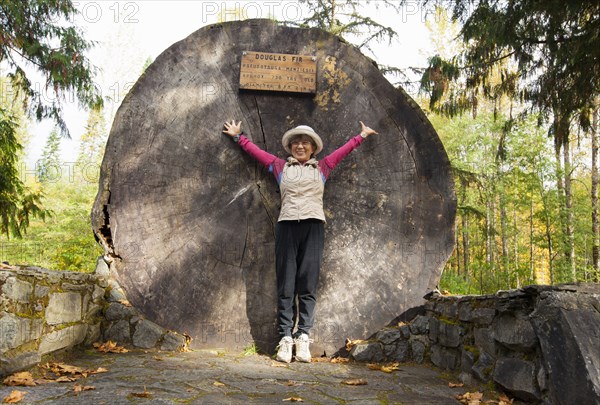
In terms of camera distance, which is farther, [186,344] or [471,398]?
[186,344]

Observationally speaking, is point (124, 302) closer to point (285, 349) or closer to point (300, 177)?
point (285, 349)

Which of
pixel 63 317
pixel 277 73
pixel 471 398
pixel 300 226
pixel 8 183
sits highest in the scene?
pixel 277 73

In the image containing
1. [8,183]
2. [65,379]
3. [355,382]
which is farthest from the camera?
[8,183]

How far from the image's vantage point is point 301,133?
3465 mm

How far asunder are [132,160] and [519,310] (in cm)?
307

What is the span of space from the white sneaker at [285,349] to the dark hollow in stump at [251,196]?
0.26 meters

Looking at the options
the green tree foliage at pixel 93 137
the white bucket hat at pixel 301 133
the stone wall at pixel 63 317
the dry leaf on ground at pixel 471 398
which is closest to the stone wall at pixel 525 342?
the dry leaf on ground at pixel 471 398

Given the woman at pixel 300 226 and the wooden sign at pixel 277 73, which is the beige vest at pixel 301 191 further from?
the wooden sign at pixel 277 73

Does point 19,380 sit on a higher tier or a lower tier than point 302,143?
lower

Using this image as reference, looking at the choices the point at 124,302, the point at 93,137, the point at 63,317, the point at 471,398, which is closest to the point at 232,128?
the point at 124,302

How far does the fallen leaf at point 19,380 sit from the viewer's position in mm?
2174

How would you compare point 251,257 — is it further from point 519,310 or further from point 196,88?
point 519,310

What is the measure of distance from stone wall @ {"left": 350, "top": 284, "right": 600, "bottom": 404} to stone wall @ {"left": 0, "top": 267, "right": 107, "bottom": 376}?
2106 millimetres

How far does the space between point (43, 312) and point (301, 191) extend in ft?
6.43
